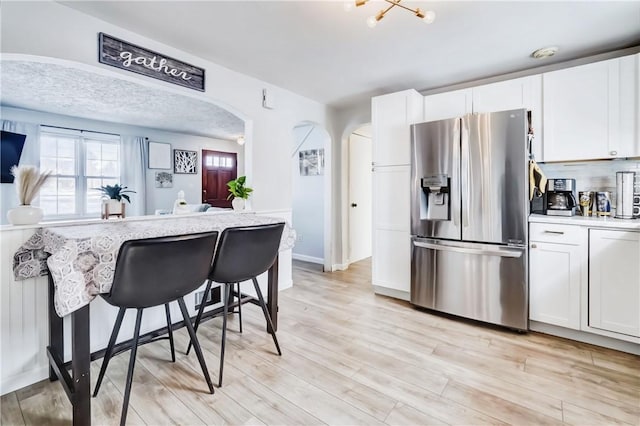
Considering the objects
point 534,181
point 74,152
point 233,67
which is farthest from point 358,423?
point 74,152

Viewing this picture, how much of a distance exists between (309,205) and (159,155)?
3.61 metres

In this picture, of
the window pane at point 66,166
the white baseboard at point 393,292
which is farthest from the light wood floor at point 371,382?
the window pane at point 66,166

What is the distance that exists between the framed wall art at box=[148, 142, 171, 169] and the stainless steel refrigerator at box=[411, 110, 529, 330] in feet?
18.0

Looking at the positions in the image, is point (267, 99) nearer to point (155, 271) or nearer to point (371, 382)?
point (155, 271)

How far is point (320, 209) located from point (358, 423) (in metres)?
3.73

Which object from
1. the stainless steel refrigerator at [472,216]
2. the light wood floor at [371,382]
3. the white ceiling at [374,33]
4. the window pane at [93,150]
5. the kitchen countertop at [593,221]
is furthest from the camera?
the window pane at [93,150]

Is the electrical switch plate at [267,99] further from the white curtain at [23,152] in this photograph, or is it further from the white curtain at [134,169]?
the white curtain at [23,152]

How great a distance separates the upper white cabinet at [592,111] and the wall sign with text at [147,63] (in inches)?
128

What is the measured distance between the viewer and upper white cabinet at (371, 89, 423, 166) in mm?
3162

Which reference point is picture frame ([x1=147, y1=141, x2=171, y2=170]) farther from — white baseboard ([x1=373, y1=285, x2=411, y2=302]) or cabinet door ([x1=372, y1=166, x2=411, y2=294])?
white baseboard ([x1=373, y1=285, x2=411, y2=302])

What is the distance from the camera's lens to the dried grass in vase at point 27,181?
1.71 m

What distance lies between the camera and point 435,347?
225 cm

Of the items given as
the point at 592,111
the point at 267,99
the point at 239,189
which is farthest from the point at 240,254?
the point at 592,111

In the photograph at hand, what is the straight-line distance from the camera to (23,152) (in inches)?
181
